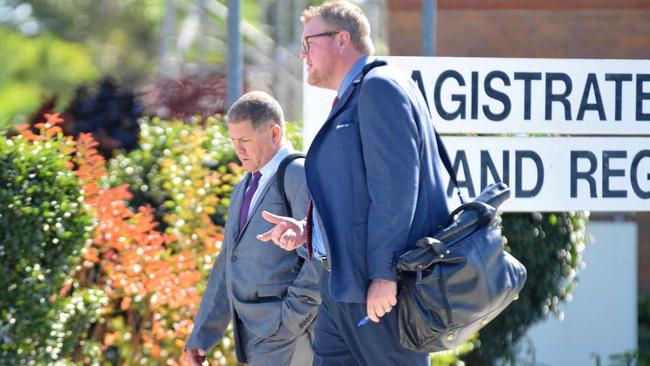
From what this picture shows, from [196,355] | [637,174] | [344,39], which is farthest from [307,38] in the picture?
[637,174]

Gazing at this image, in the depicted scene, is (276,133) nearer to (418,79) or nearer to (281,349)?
(281,349)

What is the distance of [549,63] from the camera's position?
22.2 feet

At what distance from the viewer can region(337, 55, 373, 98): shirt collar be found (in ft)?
14.6

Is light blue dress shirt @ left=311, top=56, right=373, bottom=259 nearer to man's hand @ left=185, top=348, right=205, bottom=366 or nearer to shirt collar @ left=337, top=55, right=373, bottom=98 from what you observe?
shirt collar @ left=337, top=55, right=373, bottom=98

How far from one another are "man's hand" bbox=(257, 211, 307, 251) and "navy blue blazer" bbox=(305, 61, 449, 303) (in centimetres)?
24

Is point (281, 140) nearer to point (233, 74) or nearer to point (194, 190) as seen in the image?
point (194, 190)

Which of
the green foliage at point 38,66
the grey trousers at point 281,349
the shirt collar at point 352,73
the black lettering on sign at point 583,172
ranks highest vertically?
the shirt collar at point 352,73

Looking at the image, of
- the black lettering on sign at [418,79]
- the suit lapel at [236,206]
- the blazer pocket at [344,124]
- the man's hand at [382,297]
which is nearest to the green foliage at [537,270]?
the black lettering on sign at [418,79]

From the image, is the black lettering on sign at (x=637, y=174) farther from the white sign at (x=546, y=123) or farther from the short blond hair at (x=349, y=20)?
the short blond hair at (x=349, y=20)

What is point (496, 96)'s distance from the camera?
6.71m

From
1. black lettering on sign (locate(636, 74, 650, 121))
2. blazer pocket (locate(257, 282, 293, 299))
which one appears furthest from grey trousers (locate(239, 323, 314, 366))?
black lettering on sign (locate(636, 74, 650, 121))

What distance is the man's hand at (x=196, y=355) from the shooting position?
17.5 ft

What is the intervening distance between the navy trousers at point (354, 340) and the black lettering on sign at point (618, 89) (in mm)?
2877

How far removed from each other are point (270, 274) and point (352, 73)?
1037 mm
